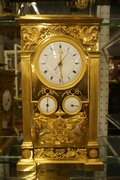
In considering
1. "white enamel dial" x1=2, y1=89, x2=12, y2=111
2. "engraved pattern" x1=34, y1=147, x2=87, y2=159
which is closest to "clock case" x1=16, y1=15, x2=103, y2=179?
"engraved pattern" x1=34, y1=147, x2=87, y2=159

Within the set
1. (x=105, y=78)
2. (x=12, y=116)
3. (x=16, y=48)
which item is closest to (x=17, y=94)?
(x=12, y=116)

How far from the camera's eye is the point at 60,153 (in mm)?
806

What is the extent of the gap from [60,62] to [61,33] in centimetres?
11

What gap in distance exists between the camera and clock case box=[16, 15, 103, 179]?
76 cm

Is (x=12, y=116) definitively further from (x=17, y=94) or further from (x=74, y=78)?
(x=74, y=78)

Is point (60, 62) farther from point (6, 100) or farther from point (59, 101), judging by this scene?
point (6, 100)

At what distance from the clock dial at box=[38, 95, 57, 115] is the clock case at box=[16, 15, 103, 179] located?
1cm

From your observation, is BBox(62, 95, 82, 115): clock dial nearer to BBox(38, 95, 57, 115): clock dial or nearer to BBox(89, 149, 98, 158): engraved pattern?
BBox(38, 95, 57, 115): clock dial

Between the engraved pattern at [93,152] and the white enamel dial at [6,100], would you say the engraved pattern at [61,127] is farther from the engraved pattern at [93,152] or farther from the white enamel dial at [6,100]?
the white enamel dial at [6,100]

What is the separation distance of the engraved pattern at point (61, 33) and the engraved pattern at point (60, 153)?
410mm

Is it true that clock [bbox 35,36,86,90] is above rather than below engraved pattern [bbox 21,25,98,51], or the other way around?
below

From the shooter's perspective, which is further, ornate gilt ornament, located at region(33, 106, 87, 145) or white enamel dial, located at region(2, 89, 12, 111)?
white enamel dial, located at region(2, 89, 12, 111)

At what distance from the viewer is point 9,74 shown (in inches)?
39.6

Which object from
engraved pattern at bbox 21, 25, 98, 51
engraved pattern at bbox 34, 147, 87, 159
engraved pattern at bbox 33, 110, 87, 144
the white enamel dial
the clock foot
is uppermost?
engraved pattern at bbox 21, 25, 98, 51
